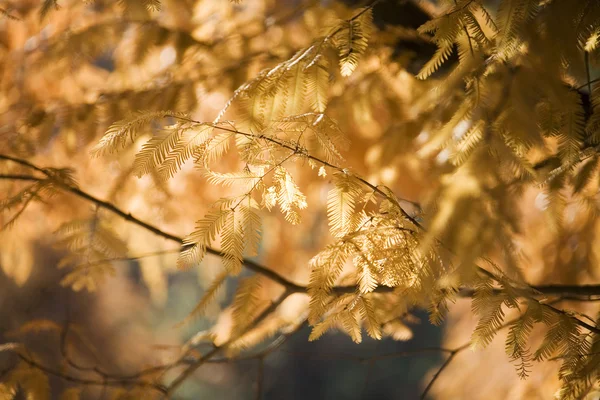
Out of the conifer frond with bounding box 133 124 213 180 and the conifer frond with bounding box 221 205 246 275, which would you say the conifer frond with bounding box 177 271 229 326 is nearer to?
the conifer frond with bounding box 221 205 246 275

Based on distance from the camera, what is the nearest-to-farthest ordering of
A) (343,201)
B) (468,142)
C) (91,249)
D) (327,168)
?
(468,142)
(343,201)
(327,168)
(91,249)

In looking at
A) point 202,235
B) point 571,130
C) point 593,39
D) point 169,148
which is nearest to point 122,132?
point 169,148

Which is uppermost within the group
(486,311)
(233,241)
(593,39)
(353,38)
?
(353,38)

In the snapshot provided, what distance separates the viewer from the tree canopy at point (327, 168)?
2.64ft

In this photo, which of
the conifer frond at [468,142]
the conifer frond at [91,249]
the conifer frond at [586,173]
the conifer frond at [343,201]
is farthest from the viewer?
the conifer frond at [91,249]

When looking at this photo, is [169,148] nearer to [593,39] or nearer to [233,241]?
[233,241]

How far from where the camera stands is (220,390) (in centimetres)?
888

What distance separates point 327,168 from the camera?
106 cm

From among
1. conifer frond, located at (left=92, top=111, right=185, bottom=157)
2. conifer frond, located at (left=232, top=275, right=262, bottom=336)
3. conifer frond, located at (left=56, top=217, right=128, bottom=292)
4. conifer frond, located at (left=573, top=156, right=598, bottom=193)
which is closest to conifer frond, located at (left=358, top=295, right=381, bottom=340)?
conifer frond, located at (left=232, top=275, right=262, bottom=336)

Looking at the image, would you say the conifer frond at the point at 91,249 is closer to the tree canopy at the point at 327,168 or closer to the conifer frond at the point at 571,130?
the tree canopy at the point at 327,168

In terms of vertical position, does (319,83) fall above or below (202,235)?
above

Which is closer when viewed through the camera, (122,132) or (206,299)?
(122,132)

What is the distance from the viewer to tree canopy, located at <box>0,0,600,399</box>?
80cm

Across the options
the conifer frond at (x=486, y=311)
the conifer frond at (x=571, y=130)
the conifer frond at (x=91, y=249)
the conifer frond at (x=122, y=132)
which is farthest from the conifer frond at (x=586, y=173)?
the conifer frond at (x=91, y=249)
